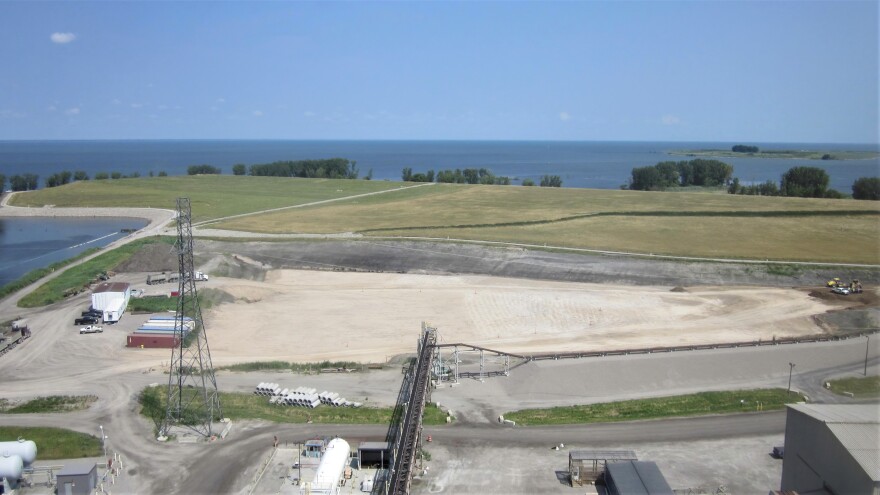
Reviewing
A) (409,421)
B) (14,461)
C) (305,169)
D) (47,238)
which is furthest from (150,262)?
(305,169)

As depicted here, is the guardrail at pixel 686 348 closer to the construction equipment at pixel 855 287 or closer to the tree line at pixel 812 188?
the construction equipment at pixel 855 287

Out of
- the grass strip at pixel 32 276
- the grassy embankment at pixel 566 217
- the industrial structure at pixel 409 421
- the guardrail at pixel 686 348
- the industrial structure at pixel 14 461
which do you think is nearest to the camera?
the industrial structure at pixel 409 421

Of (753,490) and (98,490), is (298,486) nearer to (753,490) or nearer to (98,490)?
(98,490)

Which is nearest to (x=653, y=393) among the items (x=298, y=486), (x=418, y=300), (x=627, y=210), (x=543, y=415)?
(x=543, y=415)

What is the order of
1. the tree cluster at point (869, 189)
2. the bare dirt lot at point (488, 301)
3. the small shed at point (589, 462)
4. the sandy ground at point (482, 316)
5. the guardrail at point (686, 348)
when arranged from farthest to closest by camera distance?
the tree cluster at point (869, 189) < the bare dirt lot at point (488, 301) < the sandy ground at point (482, 316) < the guardrail at point (686, 348) < the small shed at point (589, 462)

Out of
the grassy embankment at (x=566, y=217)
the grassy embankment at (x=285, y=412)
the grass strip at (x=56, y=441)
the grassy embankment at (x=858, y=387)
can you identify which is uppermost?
the grassy embankment at (x=566, y=217)

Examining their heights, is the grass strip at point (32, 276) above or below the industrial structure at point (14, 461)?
above

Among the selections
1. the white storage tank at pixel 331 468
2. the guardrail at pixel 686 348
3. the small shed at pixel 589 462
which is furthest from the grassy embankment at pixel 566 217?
the white storage tank at pixel 331 468

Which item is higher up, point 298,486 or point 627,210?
point 627,210
